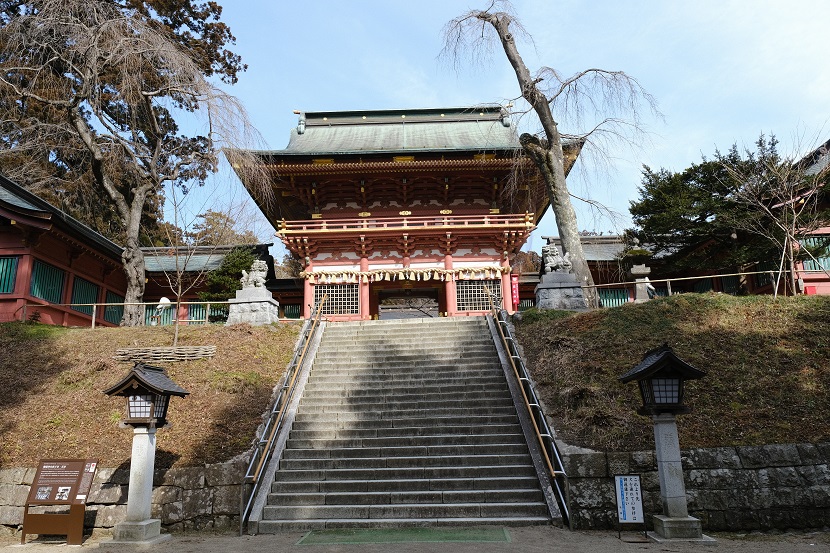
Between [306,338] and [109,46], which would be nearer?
[306,338]

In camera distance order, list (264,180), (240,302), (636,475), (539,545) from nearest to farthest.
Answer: (539,545), (636,475), (240,302), (264,180)

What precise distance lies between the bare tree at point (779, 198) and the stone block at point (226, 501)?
14.8 metres

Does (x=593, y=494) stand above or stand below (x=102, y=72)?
below

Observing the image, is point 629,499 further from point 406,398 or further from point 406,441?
point 406,398

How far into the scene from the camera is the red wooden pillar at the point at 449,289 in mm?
19641

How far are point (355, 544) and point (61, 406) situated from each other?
692 centimetres

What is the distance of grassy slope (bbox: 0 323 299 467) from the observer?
27.6 ft

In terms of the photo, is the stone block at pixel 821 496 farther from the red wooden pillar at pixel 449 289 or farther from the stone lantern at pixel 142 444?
the red wooden pillar at pixel 449 289

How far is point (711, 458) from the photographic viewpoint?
7.23 m

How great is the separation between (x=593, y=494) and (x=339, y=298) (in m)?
14.2

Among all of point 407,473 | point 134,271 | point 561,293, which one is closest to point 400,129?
→ point 134,271

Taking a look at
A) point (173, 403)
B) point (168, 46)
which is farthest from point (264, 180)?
point (173, 403)

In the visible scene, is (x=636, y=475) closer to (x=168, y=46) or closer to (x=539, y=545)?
(x=539, y=545)

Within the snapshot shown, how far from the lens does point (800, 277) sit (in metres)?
15.9
